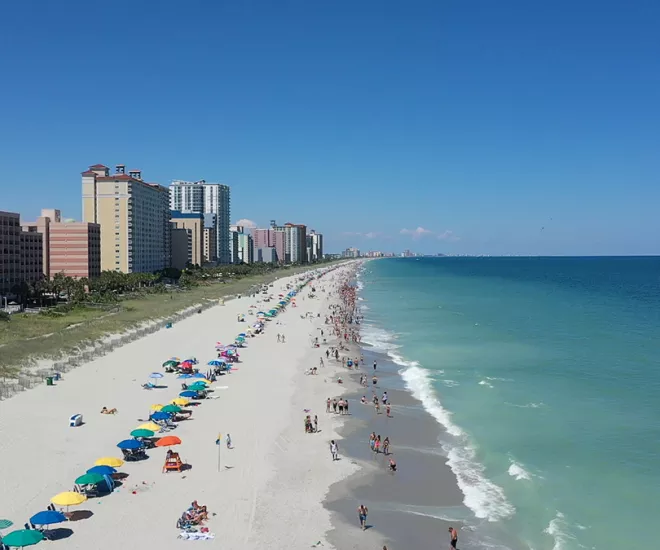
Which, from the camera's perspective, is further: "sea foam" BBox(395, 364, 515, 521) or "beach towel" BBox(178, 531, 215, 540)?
"sea foam" BBox(395, 364, 515, 521)

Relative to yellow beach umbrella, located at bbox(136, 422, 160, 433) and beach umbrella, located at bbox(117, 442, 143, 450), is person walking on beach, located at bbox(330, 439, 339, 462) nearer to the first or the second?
yellow beach umbrella, located at bbox(136, 422, 160, 433)

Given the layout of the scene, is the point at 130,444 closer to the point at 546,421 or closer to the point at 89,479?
the point at 89,479

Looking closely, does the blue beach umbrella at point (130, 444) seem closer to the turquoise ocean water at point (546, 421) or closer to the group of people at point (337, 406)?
the group of people at point (337, 406)

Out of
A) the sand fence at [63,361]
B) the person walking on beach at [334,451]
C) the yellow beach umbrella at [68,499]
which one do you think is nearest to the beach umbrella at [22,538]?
the yellow beach umbrella at [68,499]

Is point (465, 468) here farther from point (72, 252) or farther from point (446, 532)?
point (72, 252)

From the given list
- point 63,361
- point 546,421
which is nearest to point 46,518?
point 546,421

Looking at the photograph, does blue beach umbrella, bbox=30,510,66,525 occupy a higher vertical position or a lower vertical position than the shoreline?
higher

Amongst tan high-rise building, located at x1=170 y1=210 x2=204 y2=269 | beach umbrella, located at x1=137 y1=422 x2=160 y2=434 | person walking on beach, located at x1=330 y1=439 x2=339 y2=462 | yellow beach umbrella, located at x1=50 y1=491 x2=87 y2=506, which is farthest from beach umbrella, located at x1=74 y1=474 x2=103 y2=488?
tan high-rise building, located at x1=170 y1=210 x2=204 y2=269
